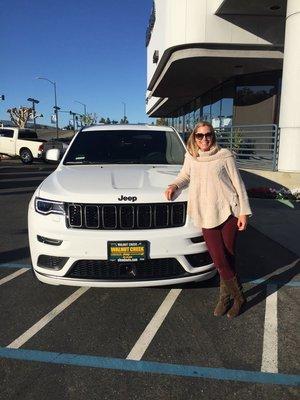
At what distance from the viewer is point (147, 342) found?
3516 millimetres

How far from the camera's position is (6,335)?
11.9 feet

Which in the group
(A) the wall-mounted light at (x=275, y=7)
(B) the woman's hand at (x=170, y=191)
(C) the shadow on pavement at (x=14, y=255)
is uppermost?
(A) the wall-mounted light at (x=275, y=7)

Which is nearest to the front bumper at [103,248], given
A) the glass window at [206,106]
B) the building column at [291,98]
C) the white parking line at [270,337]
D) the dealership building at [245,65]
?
the white parking line at [270,337]

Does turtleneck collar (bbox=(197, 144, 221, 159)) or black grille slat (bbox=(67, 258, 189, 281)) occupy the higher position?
turtleneck collar (bbox=(197, 144, 221, 159))

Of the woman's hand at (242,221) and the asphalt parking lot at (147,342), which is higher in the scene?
the woman's hand at (242,221)

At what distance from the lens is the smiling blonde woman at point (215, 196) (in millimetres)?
3635

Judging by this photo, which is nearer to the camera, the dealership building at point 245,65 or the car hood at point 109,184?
the car hood at point 109,184

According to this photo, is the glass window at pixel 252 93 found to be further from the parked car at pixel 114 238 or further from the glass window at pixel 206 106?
the parked car at pixel 114 238

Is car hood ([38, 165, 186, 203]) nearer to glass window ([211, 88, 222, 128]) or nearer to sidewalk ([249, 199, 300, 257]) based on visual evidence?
sidewalk ([249, 199, 300, 257])

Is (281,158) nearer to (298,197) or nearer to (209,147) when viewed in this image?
(298,197)

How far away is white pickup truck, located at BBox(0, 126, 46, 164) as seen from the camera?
24.6 m

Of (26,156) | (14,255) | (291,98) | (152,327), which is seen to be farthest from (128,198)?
(26,156)

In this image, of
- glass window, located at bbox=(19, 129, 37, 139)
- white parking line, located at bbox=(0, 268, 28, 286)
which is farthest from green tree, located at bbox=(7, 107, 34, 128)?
white parking line, located at bbox=(0, 268, 28, 286)

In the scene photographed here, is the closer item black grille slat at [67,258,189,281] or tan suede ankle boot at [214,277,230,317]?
black grille slat at [67,258,189,281]
